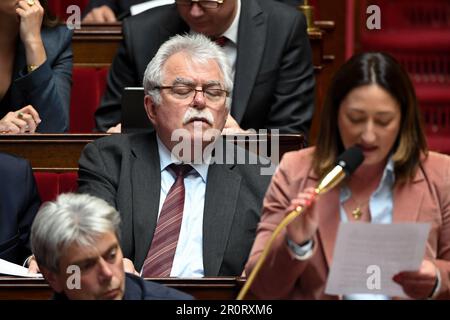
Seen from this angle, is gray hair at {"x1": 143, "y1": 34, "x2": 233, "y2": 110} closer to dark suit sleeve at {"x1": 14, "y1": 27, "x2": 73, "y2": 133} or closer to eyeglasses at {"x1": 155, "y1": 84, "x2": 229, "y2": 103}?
eyeglasses at {"x1": 155, "y1": 84, "x2": 229, "y2": 103}

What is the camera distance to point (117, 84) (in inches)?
86.0

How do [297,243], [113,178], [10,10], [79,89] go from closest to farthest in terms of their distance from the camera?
[297,243]
[113,178]
[10,10]
[79,89]

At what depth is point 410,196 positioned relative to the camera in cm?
130

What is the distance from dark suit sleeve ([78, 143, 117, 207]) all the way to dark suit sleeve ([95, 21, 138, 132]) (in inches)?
17.9

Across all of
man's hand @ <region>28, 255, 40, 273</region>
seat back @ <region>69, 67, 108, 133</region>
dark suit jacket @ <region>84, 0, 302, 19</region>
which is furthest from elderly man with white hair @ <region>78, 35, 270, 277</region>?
dark suit jacket @ <region>84, 0, 302, 19</region>

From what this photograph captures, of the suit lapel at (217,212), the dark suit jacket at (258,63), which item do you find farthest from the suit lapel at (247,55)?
the suit lapel at (217,212)

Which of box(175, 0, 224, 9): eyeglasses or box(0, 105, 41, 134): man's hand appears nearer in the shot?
box(0, 105, 41, 134): man's hand

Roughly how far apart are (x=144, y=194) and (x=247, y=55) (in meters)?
0.54

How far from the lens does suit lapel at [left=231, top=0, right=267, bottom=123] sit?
6.93 ft

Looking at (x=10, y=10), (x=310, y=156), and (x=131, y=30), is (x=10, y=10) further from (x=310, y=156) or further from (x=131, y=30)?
(x=310, y=156)

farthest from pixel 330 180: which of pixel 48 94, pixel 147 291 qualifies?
pixel 48 94

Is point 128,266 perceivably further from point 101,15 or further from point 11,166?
point 101,15

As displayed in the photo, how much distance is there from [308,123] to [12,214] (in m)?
0.65

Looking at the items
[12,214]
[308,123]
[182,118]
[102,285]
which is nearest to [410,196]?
[102,285]
